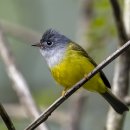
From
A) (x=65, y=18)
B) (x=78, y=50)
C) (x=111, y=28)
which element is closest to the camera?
(x=78, y=50)

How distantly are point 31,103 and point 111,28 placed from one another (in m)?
1.31

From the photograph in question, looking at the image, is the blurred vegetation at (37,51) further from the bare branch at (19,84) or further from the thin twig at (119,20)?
the thin twig at (119,20)

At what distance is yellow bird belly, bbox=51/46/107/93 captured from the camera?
3.72 meters

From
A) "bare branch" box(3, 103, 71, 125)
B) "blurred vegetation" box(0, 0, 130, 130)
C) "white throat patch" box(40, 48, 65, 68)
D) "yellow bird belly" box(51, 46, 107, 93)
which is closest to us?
"yellow bird belly" box(51, 46, 107, 93)

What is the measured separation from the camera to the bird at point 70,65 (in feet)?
12.2

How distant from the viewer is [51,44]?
4223mm

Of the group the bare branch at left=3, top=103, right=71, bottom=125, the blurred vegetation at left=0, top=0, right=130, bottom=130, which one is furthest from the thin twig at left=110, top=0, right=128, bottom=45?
the bare branch at left=3, top=103, right=71, bottom=125

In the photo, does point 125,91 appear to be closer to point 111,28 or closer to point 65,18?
point 111,28

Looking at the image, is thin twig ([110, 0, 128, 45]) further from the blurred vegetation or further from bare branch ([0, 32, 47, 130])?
bare branch ([0, 32, 47, 130])

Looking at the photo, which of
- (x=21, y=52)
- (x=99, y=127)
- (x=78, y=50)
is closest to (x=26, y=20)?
(x=21, y=52)

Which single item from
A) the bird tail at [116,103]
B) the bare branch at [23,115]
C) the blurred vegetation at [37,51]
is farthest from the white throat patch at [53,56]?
the bare branch at [23,115]

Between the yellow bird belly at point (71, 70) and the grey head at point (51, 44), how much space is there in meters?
0.16

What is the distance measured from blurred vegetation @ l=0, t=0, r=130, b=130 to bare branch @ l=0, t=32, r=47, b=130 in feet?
0.78

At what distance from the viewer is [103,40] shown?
468cm
